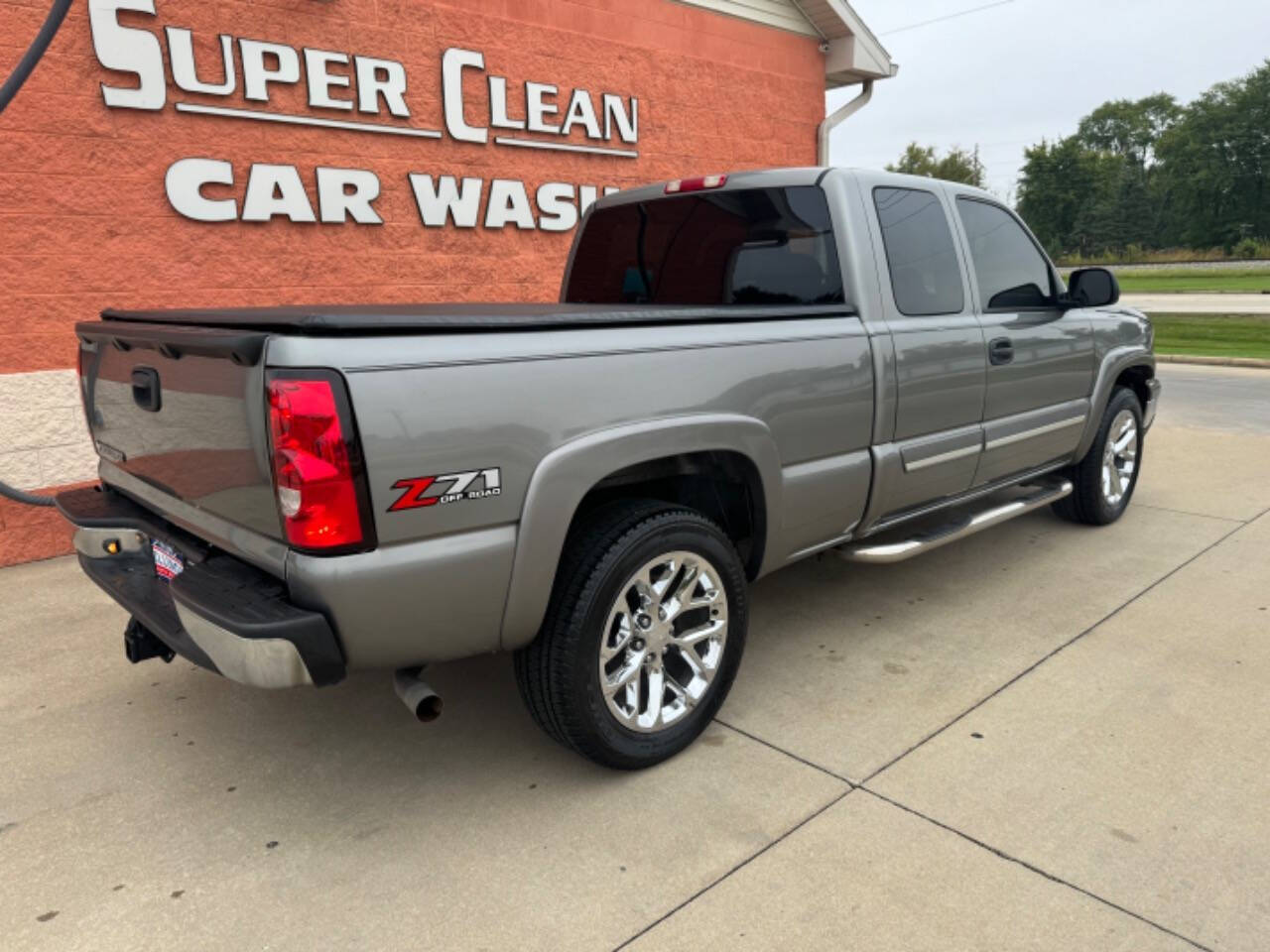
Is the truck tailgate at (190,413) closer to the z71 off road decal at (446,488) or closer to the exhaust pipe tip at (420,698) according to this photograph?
the z71 off road decal at (446,488)

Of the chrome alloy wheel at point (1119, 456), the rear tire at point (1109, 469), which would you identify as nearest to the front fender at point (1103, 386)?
the rear tire at point (1109, 469)

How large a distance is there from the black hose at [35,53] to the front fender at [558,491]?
3.75 metres

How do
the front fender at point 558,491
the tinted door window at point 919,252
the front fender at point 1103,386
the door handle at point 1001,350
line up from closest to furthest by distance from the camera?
the front fender at point 558,491, the tinted door window at point 919,252, the door handle at point 1001,350, the front fender at point 1103,386

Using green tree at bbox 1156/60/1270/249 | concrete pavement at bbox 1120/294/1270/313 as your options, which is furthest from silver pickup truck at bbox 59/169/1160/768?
green tree at bbox 1156/60/1270/249

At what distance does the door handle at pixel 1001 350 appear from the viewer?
4.04 meters

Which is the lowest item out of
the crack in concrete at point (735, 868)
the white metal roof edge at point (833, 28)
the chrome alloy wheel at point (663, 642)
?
the crack in concrete at point (735, 868)

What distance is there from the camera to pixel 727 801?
2.72 m

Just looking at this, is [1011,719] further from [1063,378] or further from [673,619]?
[1063,378]

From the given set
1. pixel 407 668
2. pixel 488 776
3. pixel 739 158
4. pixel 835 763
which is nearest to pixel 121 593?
pixel 407 668

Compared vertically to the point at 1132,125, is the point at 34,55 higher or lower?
lower

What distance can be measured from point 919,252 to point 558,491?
2224 mm

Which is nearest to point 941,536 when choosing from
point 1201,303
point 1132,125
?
point 1201,303

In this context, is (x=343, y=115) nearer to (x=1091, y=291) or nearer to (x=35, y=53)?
(x=35, y=53)

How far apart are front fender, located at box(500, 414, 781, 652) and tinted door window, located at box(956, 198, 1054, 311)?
2.17 m
